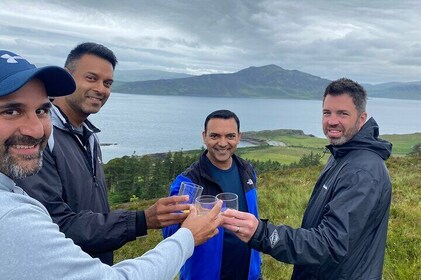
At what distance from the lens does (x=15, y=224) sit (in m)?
1.36

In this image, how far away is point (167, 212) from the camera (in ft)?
9.84

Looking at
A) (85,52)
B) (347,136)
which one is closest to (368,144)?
(347,136)

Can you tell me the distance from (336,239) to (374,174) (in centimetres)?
64

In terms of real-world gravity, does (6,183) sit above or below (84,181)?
above

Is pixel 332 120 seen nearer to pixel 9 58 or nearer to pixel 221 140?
pixel 221 140

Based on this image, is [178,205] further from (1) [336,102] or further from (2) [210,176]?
(1) [336,102]

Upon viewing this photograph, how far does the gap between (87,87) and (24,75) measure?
2241 mm

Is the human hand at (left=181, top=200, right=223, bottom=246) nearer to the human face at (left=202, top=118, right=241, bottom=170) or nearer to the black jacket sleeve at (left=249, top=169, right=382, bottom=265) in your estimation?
the black jacket sleeve at (left=249, top=169, right=382, bottom=265)

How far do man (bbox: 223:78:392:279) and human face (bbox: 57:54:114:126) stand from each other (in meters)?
1.92

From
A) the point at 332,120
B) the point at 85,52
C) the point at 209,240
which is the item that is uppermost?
the point at 85,52

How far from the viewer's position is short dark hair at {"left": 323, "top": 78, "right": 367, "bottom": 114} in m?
3.60

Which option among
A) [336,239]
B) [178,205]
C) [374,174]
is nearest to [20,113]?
[178,205]

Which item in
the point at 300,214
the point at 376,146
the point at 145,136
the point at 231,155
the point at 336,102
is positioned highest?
the point at 336,102

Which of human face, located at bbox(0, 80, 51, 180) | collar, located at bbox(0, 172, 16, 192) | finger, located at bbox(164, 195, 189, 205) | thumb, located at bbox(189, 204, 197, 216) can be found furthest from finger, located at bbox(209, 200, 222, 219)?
collar, located at bbox(0, 172, 16, 192)
